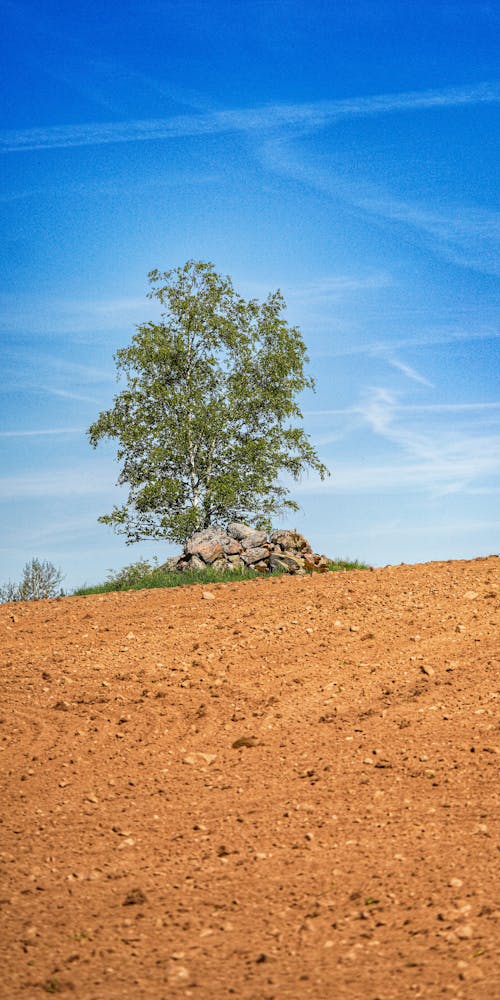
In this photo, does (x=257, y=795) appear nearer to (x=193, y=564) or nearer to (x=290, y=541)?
(x=193, y=564)

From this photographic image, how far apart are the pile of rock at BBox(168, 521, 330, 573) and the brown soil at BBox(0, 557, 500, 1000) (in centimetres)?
339

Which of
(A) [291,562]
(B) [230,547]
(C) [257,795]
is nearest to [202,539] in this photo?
(B) [230,547]

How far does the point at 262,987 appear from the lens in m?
3.85

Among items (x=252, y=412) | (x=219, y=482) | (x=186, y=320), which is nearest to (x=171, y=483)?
(x=219, y=482)

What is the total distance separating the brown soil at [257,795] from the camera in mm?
4117

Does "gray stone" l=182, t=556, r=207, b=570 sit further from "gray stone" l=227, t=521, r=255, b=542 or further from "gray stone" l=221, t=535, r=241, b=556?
"gray stone" l=227, t=521, r=255, b=542

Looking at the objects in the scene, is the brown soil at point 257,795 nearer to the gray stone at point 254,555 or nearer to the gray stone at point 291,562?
the gray stone at point 291,562

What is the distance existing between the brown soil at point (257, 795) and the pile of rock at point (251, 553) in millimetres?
3387

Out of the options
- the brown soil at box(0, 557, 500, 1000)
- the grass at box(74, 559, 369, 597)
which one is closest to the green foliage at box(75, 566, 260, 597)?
the grass at box(74, 559, 369, 597)

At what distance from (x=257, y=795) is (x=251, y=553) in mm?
8181

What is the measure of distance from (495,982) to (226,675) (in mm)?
4436

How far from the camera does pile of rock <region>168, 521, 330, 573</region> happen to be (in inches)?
542

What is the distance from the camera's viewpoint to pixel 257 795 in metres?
5.96

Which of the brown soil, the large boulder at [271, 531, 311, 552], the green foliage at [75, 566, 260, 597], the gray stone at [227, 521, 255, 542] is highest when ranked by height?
the gray stone at [227, 521, 255, 542]
